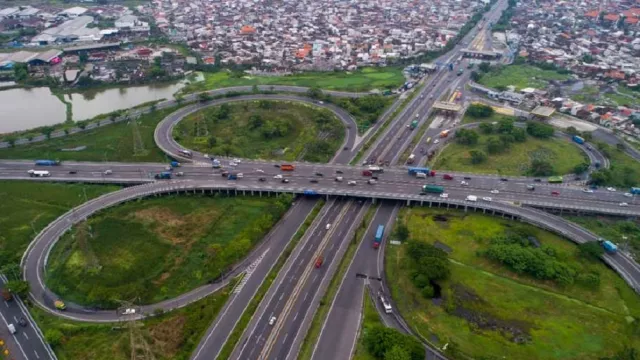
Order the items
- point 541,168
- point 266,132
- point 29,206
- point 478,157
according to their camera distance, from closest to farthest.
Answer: point 29,206
point 541,168
point 478,157
point 266,132

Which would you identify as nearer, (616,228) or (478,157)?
(616,228)

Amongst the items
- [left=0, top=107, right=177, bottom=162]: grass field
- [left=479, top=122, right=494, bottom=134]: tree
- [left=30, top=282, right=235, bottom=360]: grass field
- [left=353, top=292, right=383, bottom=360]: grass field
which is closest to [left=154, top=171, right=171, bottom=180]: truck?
[left=0, top=107, right=177, bottom=162]: grass field

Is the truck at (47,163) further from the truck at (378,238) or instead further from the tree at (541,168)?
the tree at (541,168)

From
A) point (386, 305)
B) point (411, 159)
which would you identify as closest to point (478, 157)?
point (411, 159)

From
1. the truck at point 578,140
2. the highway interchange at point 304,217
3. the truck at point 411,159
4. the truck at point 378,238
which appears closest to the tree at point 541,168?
the highway interchange at point 304,217

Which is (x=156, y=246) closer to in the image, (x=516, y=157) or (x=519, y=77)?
(x=516, y=157)

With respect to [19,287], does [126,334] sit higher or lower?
lower

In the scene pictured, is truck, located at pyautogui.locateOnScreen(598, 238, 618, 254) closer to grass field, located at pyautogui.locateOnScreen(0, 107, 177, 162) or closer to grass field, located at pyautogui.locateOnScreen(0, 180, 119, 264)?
grass field, located at pyautogui.locateOnScreen(0, 107, 177, 162)
